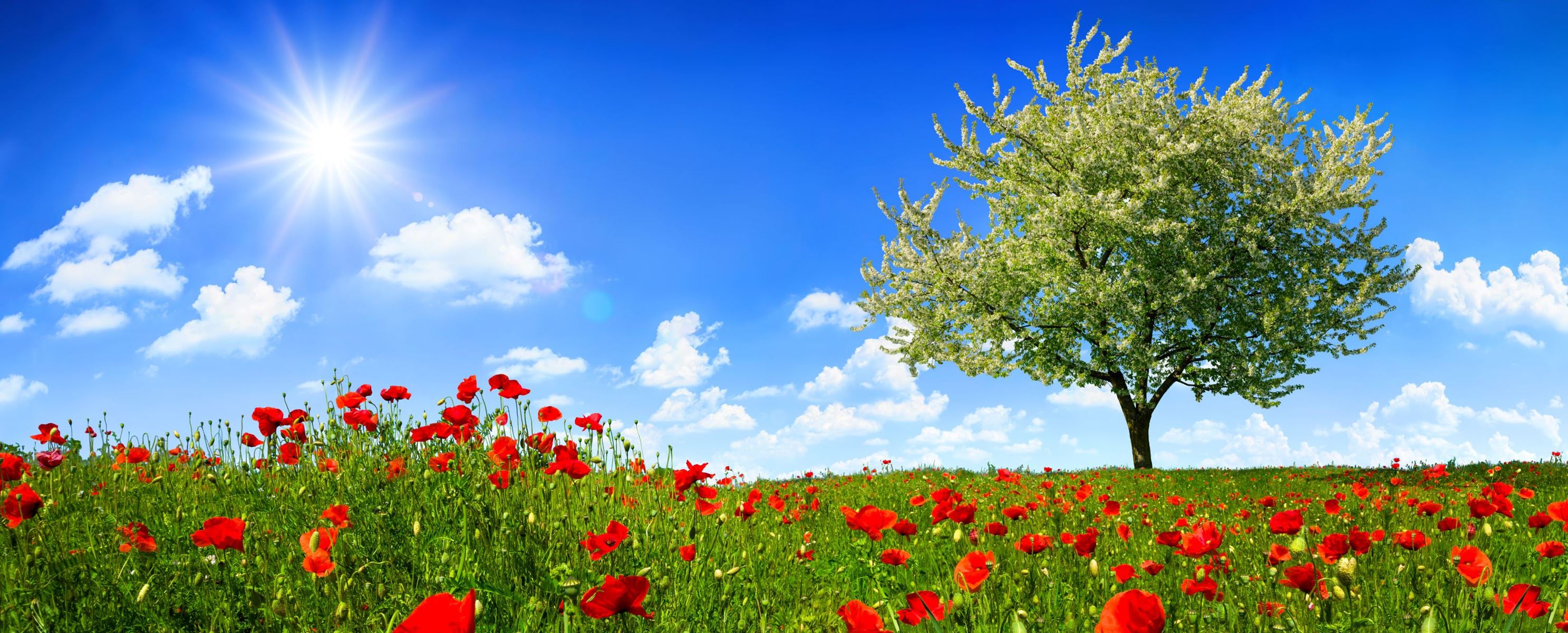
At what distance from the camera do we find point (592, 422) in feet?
16.3

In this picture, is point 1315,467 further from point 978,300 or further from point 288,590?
point 288,590

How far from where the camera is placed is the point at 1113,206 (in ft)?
49.6

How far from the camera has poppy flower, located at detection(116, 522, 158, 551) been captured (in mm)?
3174

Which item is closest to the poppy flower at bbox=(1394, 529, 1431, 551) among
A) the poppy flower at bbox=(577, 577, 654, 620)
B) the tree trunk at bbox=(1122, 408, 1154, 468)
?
the poppy flower at bbox=(577, 577, 654, 620)

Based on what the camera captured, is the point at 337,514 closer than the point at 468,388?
Yes

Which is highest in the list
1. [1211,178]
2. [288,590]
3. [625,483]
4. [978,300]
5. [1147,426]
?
[1211,178]

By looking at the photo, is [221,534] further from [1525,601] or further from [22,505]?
[1525,601]

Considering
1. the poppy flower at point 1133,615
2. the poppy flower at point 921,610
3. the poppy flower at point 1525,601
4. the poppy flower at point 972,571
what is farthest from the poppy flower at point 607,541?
the poppy flower at point 1525,601

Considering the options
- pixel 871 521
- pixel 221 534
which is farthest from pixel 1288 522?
pixel 221 534

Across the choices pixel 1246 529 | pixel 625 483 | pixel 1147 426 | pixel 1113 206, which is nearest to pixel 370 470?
pixel 625 483

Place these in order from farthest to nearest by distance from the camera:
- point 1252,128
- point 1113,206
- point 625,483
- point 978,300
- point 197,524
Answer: point 978,300
point 1252,128
point 1113,206
point 625,483
point 197,524

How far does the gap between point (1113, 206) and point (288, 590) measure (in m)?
15.0

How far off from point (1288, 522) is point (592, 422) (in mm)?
3769

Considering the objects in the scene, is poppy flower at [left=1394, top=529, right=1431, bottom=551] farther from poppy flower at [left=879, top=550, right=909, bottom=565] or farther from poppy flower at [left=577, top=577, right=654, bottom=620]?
poppy flower at [left=577, top=577, right=654, bottom=620]
